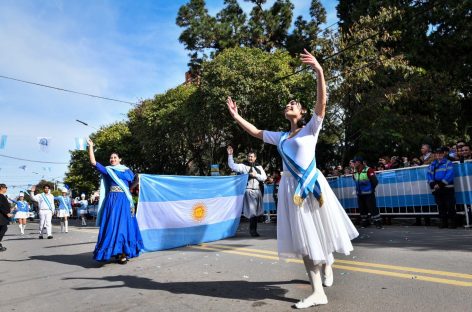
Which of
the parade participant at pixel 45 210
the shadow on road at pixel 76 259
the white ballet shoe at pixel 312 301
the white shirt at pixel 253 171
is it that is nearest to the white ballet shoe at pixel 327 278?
the white ballet shoe at pixel 312 301

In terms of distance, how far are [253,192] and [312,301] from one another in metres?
6.77

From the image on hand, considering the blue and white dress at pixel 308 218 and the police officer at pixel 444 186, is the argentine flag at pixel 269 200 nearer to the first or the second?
the police officer at pixel 444 186

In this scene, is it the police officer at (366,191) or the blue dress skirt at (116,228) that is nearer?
the blue dress skirt at (116,228)

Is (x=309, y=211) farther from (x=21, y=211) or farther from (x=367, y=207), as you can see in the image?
(x=21, y=211)

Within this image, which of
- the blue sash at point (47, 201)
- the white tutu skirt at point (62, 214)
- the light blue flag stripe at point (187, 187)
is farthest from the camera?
the white tutu skirt at point (62, 214)

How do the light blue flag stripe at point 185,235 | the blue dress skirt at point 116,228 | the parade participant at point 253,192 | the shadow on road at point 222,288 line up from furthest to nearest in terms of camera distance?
the parade participant at point 253,192 → the light blue flag stripe at point 185,235 → the blue dress skirt at point 116,228 → the shadow on road at point 222,288

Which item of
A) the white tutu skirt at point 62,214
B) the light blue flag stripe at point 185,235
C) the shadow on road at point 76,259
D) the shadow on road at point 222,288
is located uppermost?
the white tutu skirt at point 62,214

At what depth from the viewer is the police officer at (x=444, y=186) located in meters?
9.74

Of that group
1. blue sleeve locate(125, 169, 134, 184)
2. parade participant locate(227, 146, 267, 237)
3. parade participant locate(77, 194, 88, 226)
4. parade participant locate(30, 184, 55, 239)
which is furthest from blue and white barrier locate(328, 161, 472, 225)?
parade participant locate(77, 194, 88, 226)

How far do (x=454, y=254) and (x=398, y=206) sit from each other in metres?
5.56

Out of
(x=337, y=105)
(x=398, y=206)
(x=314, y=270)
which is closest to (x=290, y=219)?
(x=314, y=270)

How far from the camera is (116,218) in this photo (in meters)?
7.36

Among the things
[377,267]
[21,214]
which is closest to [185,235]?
[377,267]

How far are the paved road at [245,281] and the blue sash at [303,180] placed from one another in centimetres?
97
